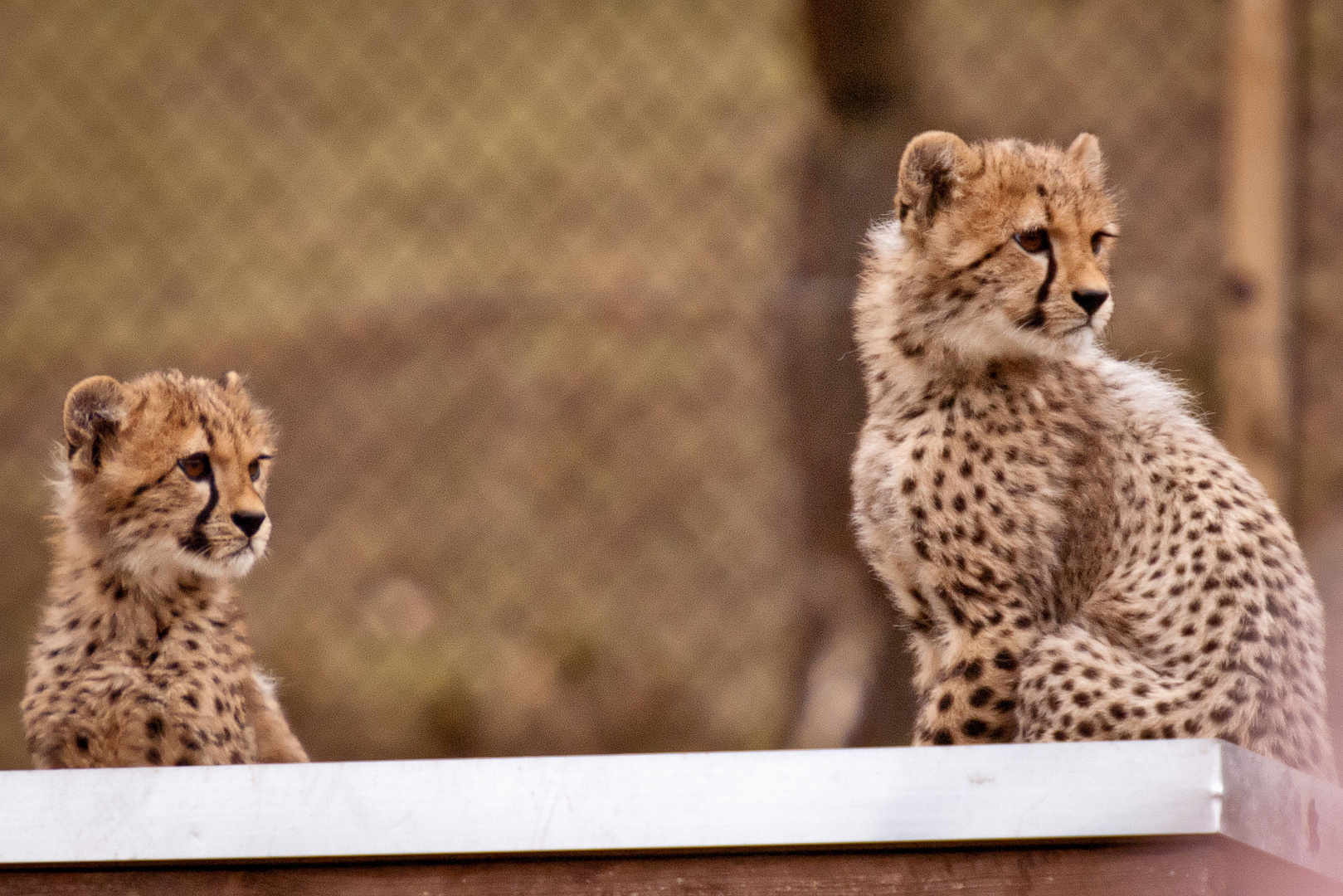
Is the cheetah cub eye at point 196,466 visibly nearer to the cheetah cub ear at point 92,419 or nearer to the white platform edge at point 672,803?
the cheetah cub ear at point 92,419

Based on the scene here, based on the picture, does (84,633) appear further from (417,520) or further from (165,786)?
→ (417,520)

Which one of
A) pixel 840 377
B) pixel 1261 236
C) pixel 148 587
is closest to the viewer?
pixel 148 587

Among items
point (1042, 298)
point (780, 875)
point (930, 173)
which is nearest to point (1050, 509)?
point (1042, 298)

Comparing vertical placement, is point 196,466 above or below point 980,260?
below

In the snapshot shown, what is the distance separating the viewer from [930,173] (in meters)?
1.91

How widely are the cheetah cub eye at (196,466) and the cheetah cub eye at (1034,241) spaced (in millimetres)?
1049

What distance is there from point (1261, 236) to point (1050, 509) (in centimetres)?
258

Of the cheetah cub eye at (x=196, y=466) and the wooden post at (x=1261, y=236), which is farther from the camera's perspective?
the wooden post at (x=1261, y=236)

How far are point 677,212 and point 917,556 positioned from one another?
3.15 m

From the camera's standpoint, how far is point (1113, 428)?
196 cm

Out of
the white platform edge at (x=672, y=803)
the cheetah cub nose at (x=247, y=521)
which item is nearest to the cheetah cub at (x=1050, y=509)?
the white platform edge at (x=672, y=803)

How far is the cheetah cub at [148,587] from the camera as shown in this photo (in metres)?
1.83

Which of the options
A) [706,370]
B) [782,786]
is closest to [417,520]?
[706,370]

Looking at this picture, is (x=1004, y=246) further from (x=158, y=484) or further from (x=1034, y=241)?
(x=158, y=484)
